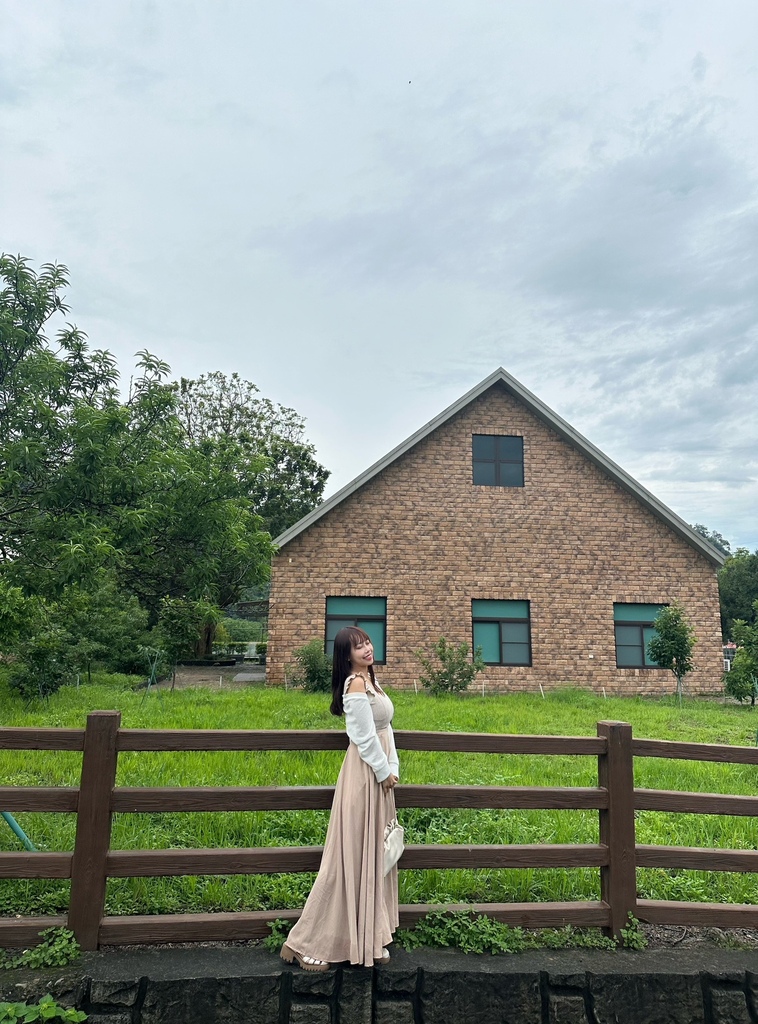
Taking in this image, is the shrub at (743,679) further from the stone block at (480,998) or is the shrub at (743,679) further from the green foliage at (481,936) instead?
the stone block at (480,998)

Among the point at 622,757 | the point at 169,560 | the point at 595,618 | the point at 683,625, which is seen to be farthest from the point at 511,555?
the point at 622,757

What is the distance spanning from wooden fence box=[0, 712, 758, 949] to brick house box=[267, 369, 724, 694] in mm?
A: 12687

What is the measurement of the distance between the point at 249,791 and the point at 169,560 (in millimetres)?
3976

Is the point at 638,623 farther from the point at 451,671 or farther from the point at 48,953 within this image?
the point at 48,953

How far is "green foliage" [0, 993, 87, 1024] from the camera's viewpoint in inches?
121

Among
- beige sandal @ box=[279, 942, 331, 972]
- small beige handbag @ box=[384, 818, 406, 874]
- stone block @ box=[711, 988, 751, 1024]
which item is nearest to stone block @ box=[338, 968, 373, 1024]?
beige sandal @ box=[279, 942, 331, 972]

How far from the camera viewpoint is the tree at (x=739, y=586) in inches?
1615

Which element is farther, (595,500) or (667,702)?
(595,500)

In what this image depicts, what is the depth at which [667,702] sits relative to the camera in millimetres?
16125

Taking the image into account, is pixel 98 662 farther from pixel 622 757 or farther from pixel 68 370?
pixel 622 757

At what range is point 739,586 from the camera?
4162 cm

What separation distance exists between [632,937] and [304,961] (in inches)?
71.9

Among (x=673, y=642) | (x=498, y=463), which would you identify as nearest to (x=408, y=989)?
(x=673, y=642)

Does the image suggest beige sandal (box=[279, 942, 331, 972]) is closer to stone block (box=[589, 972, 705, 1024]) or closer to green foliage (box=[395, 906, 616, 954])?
green foliage (box=[395, 906, 616, 954])
